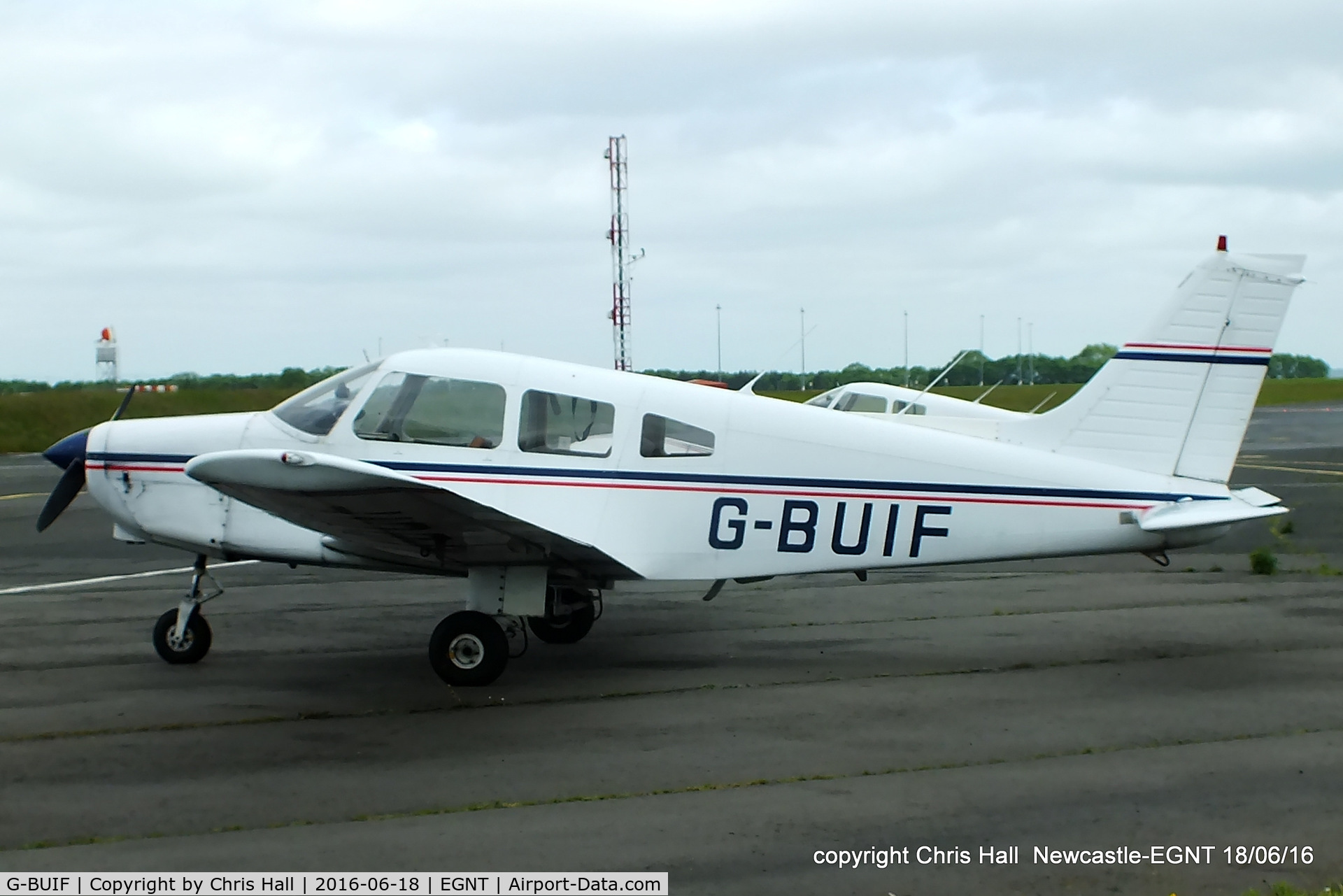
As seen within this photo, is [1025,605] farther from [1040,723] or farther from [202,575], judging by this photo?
[202,575]

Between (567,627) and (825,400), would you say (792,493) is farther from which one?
(825,400)

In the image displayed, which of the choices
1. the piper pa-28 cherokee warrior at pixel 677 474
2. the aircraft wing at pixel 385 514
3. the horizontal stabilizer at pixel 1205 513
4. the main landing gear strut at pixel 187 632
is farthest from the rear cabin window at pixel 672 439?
the main landing gear strut at pixel 187 632

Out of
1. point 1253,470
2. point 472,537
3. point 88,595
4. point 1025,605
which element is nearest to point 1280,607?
point 1025,605

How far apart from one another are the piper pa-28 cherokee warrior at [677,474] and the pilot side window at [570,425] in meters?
0.01

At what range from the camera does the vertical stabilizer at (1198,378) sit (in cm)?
854

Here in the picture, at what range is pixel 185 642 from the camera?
28.5 feet

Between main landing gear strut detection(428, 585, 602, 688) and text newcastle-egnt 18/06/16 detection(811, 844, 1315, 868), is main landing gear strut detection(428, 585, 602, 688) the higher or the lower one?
the higher one

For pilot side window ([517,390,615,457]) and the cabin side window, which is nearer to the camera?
pilot side window ([517,390,615,457])

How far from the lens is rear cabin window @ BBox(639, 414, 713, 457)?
832 cm

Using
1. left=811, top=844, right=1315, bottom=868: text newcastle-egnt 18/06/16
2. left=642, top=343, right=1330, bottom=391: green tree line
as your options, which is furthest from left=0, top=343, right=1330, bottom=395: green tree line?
left=811, top=844, right=1315, bottom=868: text newcastle-egnt 18/06/16

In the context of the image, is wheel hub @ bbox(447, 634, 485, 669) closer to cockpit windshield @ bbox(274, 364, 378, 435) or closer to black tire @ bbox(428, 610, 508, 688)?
black tire @ bbox(428, 610, 508, 688)

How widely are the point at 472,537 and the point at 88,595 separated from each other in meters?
6.00

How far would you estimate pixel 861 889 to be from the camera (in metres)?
4.68

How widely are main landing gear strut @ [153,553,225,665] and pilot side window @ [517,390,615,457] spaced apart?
2.63 m
